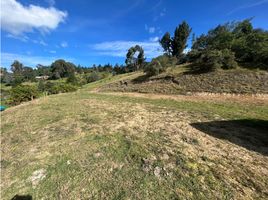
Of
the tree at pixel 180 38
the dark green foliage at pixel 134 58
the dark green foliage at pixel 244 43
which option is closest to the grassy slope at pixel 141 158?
the dark green foliage at pixel 244 43

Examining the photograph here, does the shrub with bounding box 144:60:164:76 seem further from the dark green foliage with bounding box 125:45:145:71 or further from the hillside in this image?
the dark green foliage with bounding box 125:45:145:71

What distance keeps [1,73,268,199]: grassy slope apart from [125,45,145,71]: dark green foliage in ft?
106

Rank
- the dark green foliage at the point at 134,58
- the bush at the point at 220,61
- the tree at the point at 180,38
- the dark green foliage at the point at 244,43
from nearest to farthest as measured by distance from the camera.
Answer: the dark green foliage at the point at 244,43, the bush at the point at 220,61, the tree at the point at 180,38, the dark green foliage at the point at 134,58

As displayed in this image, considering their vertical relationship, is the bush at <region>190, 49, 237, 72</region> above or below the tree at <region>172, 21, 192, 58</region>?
below

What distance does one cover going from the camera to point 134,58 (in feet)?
125

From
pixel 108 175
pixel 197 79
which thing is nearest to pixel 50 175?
pixel 108 175

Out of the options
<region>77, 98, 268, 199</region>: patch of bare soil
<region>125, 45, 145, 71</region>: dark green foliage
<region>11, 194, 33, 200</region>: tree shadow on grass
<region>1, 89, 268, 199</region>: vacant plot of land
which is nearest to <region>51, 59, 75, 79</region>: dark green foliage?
<region>125, 45, 145, 71</region>: dark green foliage

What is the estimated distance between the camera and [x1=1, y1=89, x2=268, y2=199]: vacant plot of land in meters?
3.04

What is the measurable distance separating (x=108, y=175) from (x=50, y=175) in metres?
1.43

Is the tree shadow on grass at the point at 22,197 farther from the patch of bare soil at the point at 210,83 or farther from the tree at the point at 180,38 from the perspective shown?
the tree at the point at 180,38

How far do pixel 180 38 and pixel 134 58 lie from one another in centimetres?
1174

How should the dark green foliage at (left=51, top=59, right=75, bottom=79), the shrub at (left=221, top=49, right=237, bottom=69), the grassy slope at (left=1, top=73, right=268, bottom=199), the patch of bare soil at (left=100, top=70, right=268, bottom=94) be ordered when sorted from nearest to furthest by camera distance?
Result: 1. the grassy slope at (left=1, top=73, right=268, bottom=199)
2. the patch of bare soil at (left=100, top=70, right=268, bottom=94)
3. the shrub at (left=221, top=49, right=237, bottom=69)
4. the dark green foliage at (left=51, top=59, right=75, bottom=79)

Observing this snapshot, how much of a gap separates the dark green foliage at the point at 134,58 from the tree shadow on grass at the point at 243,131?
107 feet

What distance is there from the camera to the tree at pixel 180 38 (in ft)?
104
